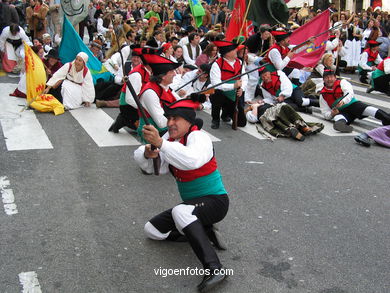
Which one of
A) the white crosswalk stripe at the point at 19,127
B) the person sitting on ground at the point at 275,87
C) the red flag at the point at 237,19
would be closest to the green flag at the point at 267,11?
the red flag at the point at 237,19

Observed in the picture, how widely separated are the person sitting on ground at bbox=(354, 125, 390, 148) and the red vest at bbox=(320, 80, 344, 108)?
1.47m

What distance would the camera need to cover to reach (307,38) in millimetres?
12414

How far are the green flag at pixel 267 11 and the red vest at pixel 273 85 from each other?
1524mm

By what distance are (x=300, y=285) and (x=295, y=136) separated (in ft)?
15.6

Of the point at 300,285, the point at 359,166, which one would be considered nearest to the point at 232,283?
the point at 300,285

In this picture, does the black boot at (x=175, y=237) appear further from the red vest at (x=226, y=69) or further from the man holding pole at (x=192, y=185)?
the red vest at (x=226, y=69)

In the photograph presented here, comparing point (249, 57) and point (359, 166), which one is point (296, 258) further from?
point (249, 57)

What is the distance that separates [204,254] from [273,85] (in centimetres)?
669

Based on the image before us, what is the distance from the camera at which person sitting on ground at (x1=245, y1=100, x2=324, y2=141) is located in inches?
340

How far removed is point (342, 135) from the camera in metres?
9.01

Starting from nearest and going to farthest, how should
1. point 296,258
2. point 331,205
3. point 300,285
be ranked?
point 300,285 → point 296,258 → point 331,205

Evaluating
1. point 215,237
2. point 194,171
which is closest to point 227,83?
point 215,237

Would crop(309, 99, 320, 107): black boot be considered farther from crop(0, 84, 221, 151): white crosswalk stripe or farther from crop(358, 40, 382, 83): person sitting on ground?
crop(358, 40, 382, 83): person sitting on ground

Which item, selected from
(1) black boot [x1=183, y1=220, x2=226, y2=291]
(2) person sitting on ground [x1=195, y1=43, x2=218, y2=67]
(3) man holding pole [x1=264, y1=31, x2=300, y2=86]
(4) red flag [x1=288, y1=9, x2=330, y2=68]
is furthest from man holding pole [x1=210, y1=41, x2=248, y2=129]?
(1) black boot [x1=183, y1=220, x2=226, y2=291]
